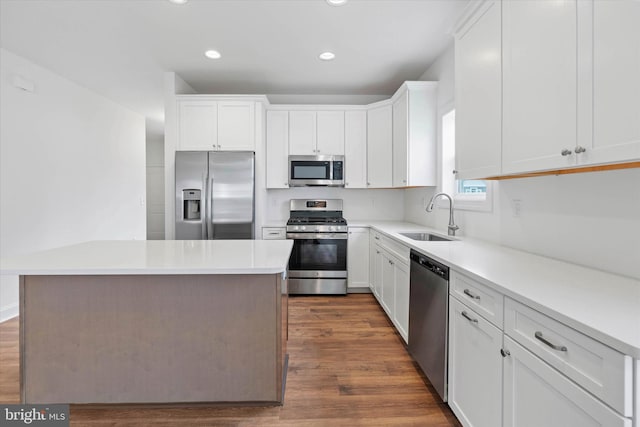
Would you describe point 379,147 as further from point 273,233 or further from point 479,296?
point 479,296

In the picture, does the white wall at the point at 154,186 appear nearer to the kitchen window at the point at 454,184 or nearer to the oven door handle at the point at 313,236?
the oven door handle at the point at 313,236

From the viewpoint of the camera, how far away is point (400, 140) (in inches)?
144

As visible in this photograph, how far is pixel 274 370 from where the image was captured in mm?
1757

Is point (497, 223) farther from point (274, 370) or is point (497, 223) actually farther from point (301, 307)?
point (301, 307)

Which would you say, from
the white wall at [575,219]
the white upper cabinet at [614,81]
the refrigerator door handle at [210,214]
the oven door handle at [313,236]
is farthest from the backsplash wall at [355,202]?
the white upper cabinet at [614,81]

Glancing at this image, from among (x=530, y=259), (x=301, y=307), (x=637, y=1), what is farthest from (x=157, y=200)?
(x=637, y=1)

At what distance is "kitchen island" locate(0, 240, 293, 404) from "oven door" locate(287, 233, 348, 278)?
2070 millimetres

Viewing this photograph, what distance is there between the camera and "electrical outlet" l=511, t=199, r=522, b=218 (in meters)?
2.04

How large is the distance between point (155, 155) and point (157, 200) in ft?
3.47

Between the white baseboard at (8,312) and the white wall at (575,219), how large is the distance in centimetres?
Answer: 449

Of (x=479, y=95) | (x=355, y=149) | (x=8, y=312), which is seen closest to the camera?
(x=479, y=95)

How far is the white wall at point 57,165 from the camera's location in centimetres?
322

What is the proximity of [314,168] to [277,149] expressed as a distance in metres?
0.55

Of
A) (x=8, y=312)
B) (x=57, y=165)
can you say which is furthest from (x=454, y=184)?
(x=8, y=312)
